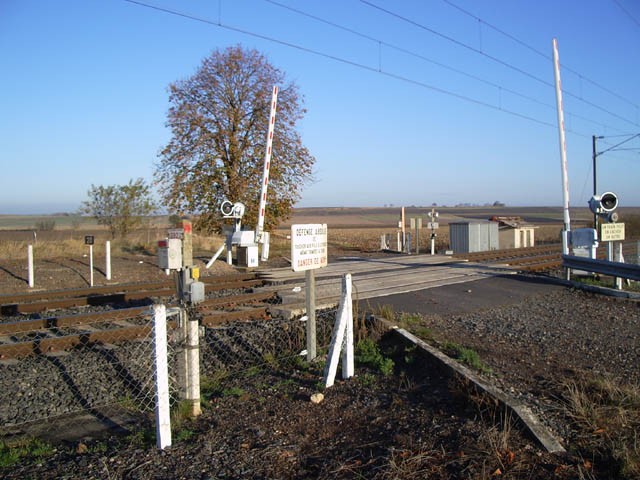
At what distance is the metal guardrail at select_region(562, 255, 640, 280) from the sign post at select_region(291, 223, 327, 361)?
342 inches

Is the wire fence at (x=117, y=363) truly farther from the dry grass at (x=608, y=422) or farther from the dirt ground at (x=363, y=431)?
the dry grass at (x=608, y=422)

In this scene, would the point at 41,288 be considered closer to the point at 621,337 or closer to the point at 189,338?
the point at 189,338

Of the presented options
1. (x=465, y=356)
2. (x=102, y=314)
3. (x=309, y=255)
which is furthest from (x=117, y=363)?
(x=465, y=356)

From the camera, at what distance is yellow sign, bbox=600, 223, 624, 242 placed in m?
15.3

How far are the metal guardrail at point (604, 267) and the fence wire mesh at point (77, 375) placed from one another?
10436 mm

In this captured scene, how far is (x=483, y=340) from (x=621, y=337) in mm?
2504

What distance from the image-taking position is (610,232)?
1548 cm

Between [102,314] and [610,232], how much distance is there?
12.5 meters

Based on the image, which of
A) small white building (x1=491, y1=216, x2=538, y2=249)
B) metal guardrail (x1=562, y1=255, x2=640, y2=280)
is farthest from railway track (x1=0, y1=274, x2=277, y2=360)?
small white building (x1=491, y1=216, x2=538, y2=249)

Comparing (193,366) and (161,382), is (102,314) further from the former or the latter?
(161,382)

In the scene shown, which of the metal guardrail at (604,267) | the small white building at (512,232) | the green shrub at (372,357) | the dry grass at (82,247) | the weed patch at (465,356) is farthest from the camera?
the small white building at (512,232)

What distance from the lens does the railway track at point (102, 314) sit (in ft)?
29.2

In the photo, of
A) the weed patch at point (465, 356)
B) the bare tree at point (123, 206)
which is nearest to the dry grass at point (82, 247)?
the bare tree at point (123, 206)

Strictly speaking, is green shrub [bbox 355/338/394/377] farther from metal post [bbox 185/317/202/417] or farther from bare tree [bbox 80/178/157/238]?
bare tree [bbox 80/178/157/238]
